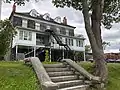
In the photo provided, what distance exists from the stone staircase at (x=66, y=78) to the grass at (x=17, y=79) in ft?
3.17

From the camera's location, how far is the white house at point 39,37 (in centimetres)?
3216

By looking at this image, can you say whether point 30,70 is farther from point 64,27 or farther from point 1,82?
point 64,27

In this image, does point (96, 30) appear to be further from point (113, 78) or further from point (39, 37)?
point (39, 37)

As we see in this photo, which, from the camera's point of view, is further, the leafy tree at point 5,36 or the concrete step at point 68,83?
the leafy tree at point 5,36

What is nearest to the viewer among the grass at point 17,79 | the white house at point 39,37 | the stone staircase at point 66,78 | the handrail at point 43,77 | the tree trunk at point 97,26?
the handrail at point 43,77

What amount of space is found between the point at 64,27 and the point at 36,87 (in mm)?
35086

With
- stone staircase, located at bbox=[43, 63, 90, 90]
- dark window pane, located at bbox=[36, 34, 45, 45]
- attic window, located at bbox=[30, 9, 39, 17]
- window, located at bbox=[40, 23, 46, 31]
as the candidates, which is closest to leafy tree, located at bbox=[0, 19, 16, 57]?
stone staircase, located at bbox=[43, 63, 90, 90]

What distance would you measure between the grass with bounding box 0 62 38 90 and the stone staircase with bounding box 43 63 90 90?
38.1 inches

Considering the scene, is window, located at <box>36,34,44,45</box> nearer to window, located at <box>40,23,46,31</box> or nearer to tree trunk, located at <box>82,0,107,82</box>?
window, located at <box>40,23,46,31</box>

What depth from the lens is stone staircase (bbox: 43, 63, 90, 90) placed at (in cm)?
841

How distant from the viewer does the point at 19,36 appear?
3153cm

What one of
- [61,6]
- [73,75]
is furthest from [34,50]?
[73,75]

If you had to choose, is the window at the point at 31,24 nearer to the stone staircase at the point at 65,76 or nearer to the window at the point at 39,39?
the window at the point at 39,39

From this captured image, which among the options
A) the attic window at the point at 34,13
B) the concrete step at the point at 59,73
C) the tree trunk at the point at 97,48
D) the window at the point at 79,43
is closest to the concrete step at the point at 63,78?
the concrete step at the point at 59,73
